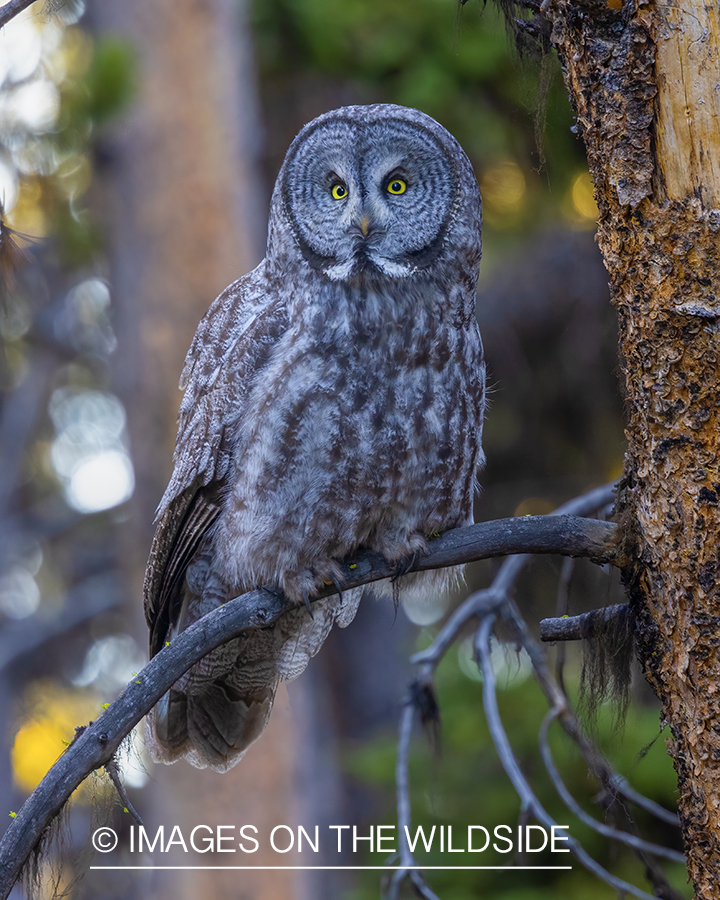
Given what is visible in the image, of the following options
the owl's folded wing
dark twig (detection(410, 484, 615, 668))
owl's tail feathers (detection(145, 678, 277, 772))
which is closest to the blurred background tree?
dark twig (detection(410, 484, 615, 668))

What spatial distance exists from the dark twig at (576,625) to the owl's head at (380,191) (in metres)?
0.80

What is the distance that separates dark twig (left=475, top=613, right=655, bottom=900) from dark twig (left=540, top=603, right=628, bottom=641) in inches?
20.8

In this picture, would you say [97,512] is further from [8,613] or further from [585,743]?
[585,743]

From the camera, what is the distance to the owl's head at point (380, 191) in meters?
1.92

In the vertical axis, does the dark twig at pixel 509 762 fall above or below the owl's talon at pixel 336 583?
below

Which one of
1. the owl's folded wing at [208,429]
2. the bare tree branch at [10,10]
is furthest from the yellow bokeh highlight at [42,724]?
the bare tree branch at [10,10]

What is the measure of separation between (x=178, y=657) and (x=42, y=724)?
464 centimetres

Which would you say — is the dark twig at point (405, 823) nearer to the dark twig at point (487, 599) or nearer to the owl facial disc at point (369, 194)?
the dark twig at point (487, 599)

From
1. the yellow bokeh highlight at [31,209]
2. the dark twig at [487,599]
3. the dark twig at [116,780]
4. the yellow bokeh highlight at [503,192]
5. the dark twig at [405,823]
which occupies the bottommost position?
the dark twig at [405,823]

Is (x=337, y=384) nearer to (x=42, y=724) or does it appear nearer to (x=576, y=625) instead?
(x=576, y=625)

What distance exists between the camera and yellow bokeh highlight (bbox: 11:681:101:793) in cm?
541

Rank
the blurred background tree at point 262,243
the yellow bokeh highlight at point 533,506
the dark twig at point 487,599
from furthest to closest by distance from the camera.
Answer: the yellow bokeh highlight at point 533,506
the blurred background tree at point 262,243
the dark twig at point 487,599

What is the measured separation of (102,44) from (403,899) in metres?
3.26

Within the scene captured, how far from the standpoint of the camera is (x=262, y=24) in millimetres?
4766
